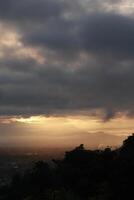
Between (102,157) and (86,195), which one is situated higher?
(102,157)

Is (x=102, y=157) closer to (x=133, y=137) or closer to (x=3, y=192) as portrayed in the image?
(x=133, y=137)

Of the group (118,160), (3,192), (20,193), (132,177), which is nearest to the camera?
(132,177)

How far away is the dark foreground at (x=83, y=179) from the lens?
58.4 meters

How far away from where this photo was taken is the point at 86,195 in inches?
2434

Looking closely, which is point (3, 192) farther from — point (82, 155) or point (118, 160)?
point (118, 160)

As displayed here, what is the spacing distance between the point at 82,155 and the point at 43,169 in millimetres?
5301

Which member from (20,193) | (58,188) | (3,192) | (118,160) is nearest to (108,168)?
(118,160)

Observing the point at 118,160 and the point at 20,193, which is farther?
the point at 20,193

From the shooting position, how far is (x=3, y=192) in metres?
76.4

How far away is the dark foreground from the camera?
58438mm

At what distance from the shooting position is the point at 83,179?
207 ft

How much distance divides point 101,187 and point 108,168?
3778 millimetres

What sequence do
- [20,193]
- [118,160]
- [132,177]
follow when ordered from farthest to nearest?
[20,193] → [118,160] → [132,177]

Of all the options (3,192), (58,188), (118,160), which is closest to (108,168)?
(118,160)
